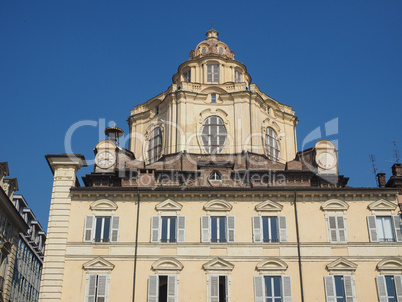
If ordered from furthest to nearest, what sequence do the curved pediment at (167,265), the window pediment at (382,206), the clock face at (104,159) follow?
1. the clock face at (104,159)
2. the window pediment at (382,206)
3. the curved pediment at (167,265)

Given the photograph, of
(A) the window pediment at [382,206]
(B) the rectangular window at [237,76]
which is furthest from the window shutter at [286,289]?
(B) the rectangular window at [237,76]

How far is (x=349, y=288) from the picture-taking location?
3297cm

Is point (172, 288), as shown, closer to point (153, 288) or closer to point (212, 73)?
point (153, 288)

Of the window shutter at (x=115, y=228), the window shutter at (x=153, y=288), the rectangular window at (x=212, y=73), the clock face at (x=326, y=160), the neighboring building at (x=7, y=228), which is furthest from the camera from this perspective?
the rectangular window at (x=212, y=73)

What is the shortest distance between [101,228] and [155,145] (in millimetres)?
18456

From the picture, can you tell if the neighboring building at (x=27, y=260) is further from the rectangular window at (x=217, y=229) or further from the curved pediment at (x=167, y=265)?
the rectangular window at (x=217, y=229)

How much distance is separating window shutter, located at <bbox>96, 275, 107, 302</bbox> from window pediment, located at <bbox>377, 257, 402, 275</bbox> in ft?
56.0

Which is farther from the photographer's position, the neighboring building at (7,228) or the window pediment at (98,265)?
the neighboring building at (7,228)

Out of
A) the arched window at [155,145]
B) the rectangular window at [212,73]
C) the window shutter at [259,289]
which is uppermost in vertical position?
the rectangular window at [212,73]

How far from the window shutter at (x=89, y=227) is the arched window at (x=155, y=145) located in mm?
16975

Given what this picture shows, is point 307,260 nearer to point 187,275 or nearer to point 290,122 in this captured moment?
point 187,275

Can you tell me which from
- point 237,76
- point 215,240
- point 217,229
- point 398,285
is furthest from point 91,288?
point 237,76

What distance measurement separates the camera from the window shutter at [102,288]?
3256 cm

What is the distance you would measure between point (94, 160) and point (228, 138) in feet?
43.7
